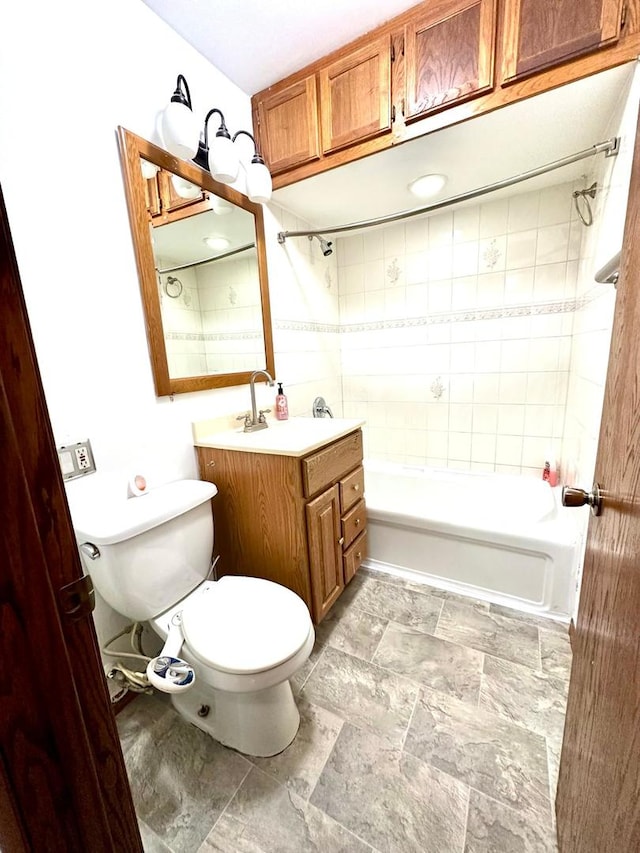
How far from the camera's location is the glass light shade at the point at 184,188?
1.30m

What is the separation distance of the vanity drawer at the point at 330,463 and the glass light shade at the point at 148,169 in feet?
3.91

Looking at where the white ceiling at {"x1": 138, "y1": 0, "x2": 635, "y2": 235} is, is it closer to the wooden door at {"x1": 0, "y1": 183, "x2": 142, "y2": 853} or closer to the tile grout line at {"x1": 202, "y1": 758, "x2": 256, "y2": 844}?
the wooden door at {"x1": 0, "y1": 183, "x2": 142, "y2": 853}

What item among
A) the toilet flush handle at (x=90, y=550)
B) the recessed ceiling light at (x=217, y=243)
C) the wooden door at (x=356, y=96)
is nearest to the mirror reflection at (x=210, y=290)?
the recessed ceiling light at (x=217, y=243)

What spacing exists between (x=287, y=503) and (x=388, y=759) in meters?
0.84

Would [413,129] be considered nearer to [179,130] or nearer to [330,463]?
[179,130]

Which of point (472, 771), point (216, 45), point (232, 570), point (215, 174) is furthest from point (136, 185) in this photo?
point (472, 771)

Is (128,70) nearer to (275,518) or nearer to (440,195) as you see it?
(440,195)

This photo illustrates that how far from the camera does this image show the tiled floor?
86 centimetres

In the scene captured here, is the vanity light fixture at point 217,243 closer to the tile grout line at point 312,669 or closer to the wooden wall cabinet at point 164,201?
the wooden wall cabinet at point 164,201

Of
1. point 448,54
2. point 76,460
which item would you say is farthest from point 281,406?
point 448,54

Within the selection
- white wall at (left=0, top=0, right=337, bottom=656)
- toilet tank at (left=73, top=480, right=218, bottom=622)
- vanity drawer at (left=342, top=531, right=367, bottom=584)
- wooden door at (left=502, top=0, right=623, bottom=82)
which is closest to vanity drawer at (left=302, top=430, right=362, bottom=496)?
vanity drawer at (left=342, top=531, right=367, bottom=584)

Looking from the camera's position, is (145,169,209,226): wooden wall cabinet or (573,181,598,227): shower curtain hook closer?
(145,169,209,226): wooden wall cabinet

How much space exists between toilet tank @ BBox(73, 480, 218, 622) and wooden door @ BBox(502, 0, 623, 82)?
184 cm

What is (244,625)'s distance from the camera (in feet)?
3.33
